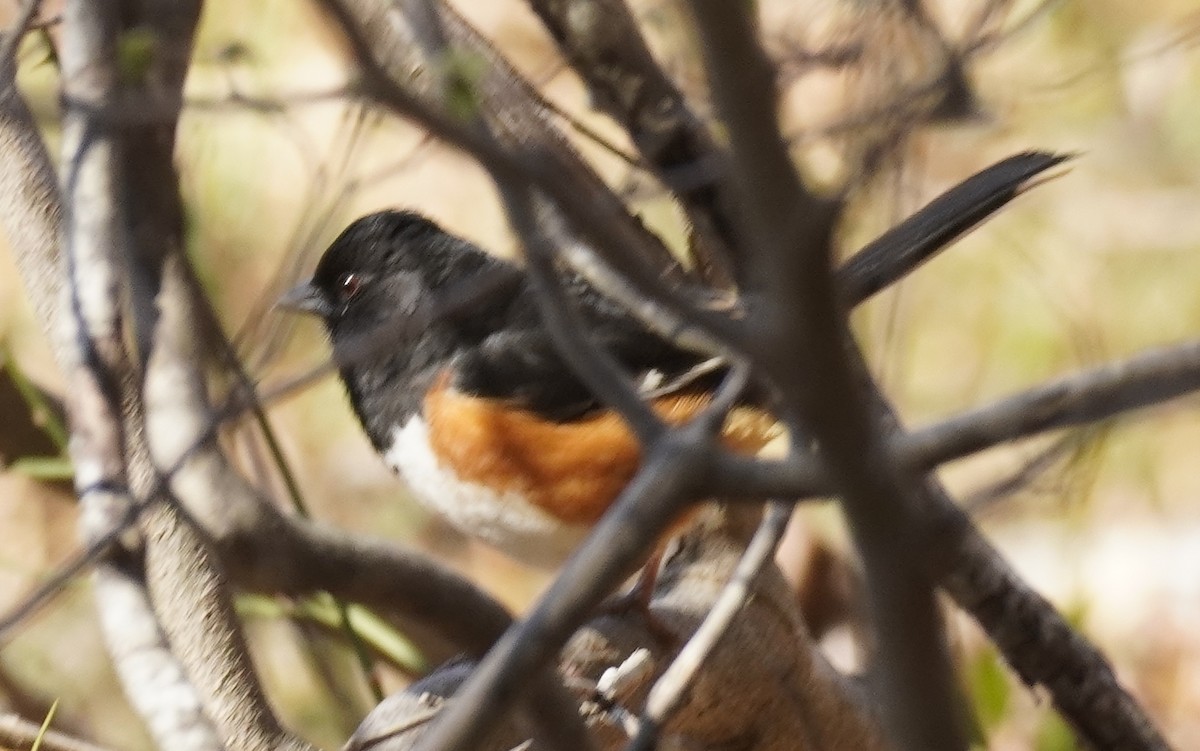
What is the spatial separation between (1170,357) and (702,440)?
0.21 m

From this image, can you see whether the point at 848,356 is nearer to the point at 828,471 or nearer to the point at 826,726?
the point at 828,471

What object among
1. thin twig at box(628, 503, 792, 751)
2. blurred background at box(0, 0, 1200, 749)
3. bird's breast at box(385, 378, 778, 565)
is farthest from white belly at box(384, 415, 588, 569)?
blurred background at box(0, 0, 1200, 749)

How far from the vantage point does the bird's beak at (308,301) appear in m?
1.74

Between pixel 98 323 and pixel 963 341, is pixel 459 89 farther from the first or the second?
pixel 963 341

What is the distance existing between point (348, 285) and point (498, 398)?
28 cm

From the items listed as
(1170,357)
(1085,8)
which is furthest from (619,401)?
(1085,8)

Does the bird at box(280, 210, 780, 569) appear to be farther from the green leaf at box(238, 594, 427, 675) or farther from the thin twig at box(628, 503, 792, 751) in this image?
the green leaf at box(238, 594, 427, 675)

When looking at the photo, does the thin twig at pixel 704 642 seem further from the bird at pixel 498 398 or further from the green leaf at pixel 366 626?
the green leaf at pixel 366 626

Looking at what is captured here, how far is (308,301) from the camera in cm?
178

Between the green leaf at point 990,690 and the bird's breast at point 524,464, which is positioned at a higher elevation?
the bird's breast at point 524,464

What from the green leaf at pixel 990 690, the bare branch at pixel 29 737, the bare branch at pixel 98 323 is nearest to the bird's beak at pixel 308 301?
the bare branch at pixel 98 323

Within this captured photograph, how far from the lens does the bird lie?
163 centimetres

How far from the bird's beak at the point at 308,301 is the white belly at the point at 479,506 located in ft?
0.68

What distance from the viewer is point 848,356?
582mm
